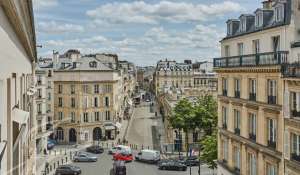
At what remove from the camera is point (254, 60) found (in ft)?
98.6

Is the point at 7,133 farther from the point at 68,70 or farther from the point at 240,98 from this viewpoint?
the point at 68,70

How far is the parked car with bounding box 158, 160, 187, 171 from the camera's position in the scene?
176 feet

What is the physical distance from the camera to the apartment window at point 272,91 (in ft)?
88.8

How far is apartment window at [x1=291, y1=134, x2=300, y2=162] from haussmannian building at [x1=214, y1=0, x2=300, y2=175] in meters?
0.11

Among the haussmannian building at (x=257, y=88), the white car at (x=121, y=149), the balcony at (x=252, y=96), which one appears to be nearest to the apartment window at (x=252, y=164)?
the haussmannian building at (x=257, y=88)

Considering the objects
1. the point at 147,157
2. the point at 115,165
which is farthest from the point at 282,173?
the point at 147,157

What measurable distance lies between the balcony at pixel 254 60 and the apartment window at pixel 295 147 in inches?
174

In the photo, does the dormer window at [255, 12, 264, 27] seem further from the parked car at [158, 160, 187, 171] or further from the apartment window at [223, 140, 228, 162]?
the parked car at [158, 160, 187, 171]

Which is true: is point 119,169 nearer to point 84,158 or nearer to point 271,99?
point 84,158

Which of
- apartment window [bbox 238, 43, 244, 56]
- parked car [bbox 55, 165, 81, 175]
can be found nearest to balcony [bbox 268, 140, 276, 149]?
apartment window [bbox 238, 43, 244, 56]

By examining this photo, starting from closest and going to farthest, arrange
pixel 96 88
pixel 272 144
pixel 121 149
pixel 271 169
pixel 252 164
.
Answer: pixel 272 144, pixel 271 169, pixel 252 164, pixel 121 149, pixel 96 88

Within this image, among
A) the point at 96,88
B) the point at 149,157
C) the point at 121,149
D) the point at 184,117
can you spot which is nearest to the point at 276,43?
the point at 184,117

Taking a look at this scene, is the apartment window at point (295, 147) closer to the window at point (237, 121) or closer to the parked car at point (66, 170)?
the window at point (237, 121)

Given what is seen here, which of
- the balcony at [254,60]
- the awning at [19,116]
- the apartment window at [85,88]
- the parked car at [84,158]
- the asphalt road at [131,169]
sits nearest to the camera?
the awning at [19,116]
